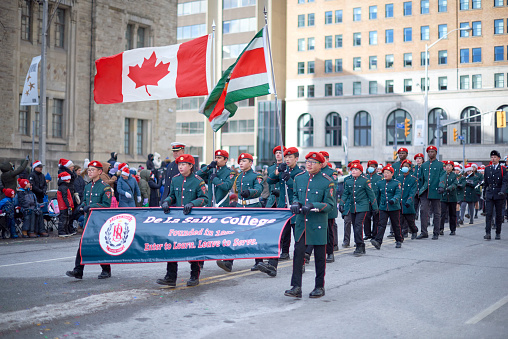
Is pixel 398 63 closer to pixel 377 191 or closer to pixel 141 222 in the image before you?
pixel 377 191

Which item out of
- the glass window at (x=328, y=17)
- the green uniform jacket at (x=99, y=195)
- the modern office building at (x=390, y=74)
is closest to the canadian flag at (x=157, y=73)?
the green uniform jacket at (x=99, y=195)

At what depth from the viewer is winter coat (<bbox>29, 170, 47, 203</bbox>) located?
56.0 feet

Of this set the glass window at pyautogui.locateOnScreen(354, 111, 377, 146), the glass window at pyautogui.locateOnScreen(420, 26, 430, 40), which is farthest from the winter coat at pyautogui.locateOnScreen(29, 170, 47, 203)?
the glass window at pyautogui.locateOnScreen(420, 26, 430, 40)

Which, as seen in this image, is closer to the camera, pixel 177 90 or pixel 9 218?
pixel 177 90

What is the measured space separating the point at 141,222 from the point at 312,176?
273 centimetres

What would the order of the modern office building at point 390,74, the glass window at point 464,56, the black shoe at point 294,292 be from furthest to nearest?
the glass window at point 464,56
the modern office building at point 390,74
the black shoe at point 294,292

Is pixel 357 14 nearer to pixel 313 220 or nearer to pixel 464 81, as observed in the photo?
pixel 464 81

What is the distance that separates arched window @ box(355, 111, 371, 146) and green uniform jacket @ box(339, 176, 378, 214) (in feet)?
184

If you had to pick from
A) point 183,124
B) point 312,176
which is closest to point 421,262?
point 312,176

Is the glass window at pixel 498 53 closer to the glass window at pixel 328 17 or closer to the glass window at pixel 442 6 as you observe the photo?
the glass window at pixel 442 6

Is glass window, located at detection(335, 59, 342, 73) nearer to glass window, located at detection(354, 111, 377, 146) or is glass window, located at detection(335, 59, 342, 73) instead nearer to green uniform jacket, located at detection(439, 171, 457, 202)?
glass window, located at detection(354, 111, 377, 146)

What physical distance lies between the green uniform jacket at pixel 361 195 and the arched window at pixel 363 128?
5623cm

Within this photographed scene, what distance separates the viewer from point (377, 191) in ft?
49.1

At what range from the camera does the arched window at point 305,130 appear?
237ft
